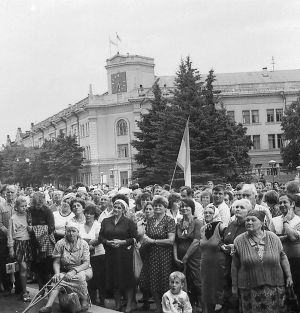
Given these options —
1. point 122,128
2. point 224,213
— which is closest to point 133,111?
point 122,128

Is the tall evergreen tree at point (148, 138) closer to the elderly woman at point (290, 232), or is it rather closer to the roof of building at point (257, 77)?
the roof of building at point (257, 77)

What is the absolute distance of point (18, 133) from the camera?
144000 mm

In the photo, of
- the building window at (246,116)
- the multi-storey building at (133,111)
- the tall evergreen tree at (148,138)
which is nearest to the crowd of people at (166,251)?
the tall evergreen tree at (148,138)

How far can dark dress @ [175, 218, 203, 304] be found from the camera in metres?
8.97

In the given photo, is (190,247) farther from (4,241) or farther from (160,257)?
(4,241)

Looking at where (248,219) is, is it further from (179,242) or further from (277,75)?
(277,75)

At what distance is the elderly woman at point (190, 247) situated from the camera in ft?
29.2

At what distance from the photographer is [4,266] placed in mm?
11008

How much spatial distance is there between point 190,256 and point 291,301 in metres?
1.88

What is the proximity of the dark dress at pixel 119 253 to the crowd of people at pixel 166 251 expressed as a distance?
0.01 m

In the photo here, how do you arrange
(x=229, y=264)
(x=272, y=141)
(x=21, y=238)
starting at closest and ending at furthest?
(x=229, y=264) → (x=21, y=238) → (x=272, y=141)

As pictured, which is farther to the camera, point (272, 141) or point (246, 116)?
point (272, 141)

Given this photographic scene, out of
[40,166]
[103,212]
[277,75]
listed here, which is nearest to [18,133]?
[40,166]

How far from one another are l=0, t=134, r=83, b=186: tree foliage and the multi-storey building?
115 inches
